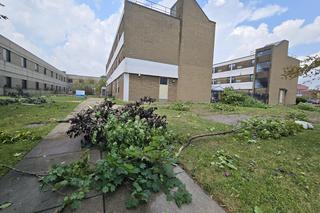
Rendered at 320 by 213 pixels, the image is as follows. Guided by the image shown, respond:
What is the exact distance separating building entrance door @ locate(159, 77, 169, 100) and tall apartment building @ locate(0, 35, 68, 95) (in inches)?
733

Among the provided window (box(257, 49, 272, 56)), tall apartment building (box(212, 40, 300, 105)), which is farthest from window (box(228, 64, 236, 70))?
window (box(257, 49, 272, 56))

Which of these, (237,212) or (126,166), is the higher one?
(126,166)

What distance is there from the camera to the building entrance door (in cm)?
1627

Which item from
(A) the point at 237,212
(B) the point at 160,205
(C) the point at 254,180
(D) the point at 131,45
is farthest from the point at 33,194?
(D) the point at 131,45

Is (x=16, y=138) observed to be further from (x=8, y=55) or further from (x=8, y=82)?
(x=8, y=55)

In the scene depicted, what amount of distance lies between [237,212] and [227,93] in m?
11.5

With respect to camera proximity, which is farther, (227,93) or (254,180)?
(227,93)

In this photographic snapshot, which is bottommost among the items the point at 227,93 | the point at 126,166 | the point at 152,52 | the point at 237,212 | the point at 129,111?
the point at 237,212

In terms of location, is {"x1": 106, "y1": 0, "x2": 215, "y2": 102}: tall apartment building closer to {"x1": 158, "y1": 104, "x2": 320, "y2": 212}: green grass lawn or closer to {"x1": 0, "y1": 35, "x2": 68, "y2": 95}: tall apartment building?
{"x1": 158, "y1": 104, "x2": 320, "y2": 212}: green grass lawn

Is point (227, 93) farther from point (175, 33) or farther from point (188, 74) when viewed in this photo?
point (175, 33)

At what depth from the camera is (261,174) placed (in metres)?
2.13

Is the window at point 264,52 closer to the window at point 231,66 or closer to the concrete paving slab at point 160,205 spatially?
the window at point 231,66

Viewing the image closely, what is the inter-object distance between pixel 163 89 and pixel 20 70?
71.7 feet

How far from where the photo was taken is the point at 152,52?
15250 mm
